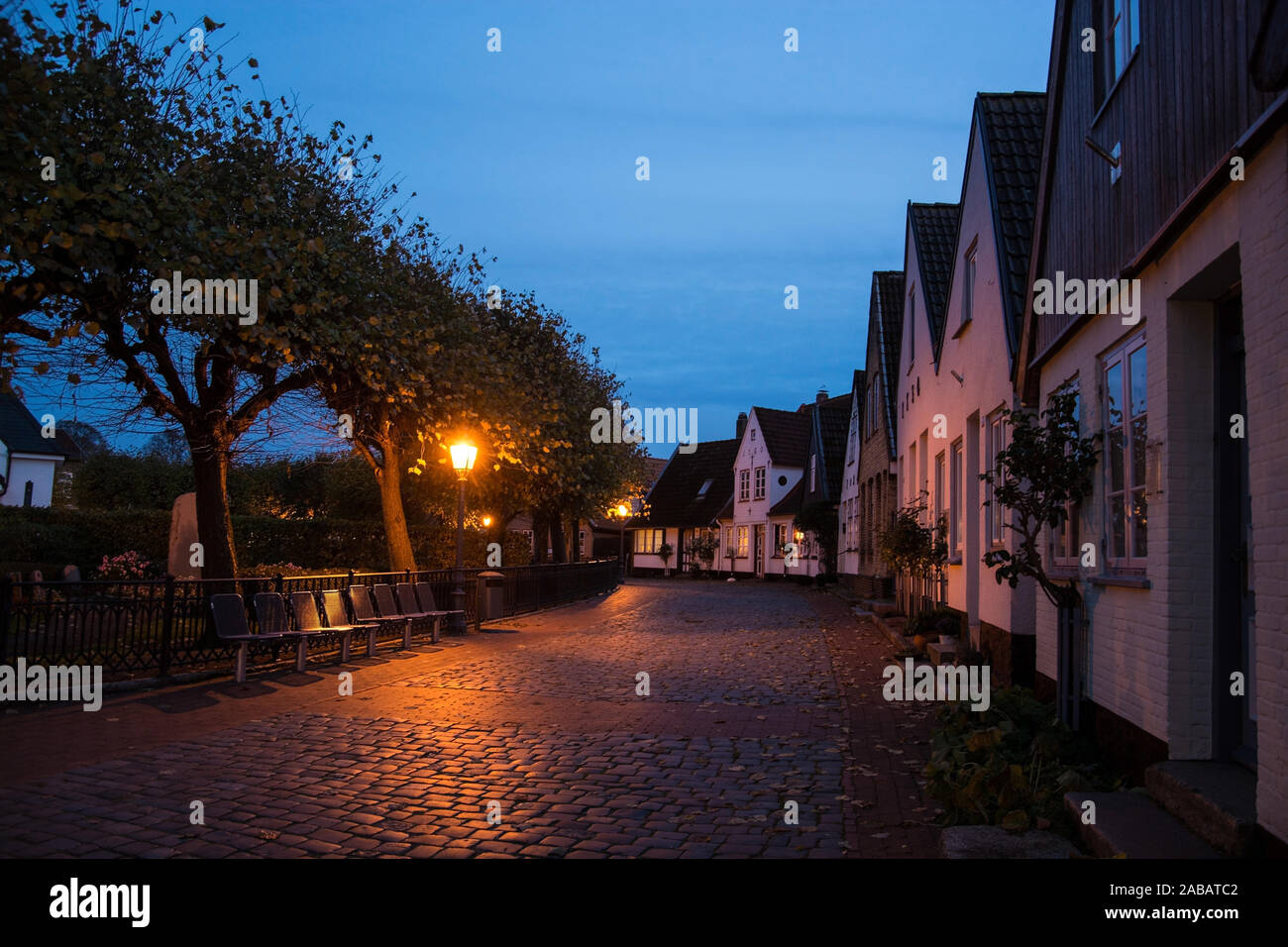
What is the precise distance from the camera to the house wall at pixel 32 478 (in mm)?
42562

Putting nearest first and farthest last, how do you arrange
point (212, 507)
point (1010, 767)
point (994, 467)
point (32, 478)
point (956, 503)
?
point (1010, 767)
point (994, 467)
point (212, 507)
point (956, 503)
point (32, 478)

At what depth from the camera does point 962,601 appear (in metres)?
12.5

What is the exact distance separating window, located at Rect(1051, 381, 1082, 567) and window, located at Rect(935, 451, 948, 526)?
6.36 metres

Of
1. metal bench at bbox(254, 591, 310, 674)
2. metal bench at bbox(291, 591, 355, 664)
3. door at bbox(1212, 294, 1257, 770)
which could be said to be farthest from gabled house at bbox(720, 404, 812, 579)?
door at bbox(1212, 294, 1257, 770)

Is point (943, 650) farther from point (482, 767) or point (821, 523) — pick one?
point (821, 523)

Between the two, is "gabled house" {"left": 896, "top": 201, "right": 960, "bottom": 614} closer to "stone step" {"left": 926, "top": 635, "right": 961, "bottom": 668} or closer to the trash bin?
"stone step" {"left": 926, "top": 635, "right": 961, "bottom": 668}

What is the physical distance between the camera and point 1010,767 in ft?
17.8

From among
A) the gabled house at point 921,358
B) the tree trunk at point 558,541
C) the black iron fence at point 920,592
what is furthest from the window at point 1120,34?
the tree trunk at point 558,541

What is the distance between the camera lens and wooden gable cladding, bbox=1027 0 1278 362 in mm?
4641

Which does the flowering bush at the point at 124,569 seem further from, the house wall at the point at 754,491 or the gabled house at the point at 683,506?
the gabled house at the point at 683,506

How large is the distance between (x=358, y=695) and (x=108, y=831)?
485 cm

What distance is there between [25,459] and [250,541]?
83.7 ft

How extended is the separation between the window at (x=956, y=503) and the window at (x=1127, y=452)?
20.2 feet

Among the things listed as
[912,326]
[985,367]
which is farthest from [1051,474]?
[912,326]
